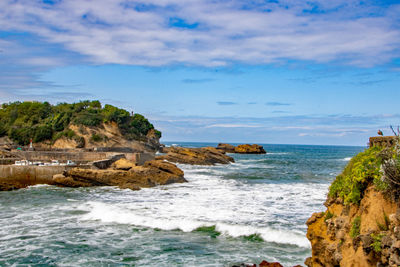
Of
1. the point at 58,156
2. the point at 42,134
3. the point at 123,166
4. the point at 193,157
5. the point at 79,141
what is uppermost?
the point at 42,134

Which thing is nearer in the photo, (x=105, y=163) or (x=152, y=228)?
(x=152, y=228)

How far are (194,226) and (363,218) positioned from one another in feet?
25.2

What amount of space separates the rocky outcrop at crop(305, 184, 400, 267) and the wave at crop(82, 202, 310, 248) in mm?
3865

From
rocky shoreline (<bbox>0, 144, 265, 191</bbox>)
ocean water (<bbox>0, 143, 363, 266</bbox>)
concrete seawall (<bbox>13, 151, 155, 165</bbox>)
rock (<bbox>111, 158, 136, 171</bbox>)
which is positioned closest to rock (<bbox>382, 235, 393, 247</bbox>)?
ocean water (<bbox>0, 143, 363, 266</bbox>)

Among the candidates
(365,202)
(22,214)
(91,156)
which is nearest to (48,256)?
(22,214)

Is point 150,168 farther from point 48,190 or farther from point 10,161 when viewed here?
point 10,161

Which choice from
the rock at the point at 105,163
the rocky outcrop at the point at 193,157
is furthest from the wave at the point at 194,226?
the rocky outcrop at the point at 193,157

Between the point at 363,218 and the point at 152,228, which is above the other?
the point at 363,218

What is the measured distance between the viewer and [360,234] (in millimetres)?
5039

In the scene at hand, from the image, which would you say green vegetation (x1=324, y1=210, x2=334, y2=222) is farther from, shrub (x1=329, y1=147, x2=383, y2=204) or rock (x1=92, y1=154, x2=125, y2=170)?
rock (x1=92, y1=154, x2=125, y2=170)

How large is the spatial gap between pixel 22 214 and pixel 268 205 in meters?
10.6

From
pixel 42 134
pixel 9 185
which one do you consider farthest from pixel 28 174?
pixel 42 134

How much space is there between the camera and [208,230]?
39.1 feet

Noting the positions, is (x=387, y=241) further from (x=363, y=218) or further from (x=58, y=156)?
(x=58, y=156)
